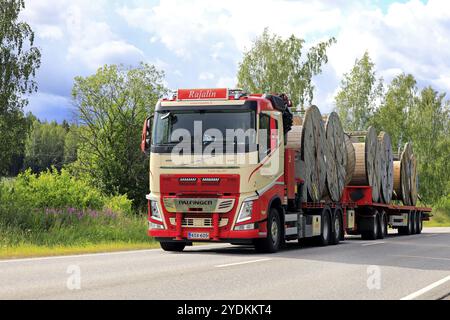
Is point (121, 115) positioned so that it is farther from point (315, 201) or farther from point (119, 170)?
point (315, 201)

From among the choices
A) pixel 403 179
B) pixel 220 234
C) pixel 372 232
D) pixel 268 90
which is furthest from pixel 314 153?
pixel 268 90

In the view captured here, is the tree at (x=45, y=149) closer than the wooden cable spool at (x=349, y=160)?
No

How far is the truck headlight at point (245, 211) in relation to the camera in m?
16.0

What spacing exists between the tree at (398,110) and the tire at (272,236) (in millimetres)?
48284

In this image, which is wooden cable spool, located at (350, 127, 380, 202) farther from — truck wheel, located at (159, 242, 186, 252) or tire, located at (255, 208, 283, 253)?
truck wheel, located at (159, 242, 186, 252)

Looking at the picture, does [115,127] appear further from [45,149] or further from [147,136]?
[45,149]

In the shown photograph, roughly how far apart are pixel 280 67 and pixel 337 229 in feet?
Answer: 115

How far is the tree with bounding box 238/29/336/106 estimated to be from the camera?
183ft

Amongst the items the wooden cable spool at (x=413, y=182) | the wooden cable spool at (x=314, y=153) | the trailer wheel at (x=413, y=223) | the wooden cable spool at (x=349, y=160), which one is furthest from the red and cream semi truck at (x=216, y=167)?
the wooden cable spool at (x=413, y=182)

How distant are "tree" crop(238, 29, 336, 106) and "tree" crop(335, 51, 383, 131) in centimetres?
827

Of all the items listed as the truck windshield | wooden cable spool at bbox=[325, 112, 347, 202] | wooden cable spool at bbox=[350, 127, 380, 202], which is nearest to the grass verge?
the truck windshield

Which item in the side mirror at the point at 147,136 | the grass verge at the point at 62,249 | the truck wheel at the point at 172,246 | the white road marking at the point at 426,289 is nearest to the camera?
the white road marking at the point at 426,289

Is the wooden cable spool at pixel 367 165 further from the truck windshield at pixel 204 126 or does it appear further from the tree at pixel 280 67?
the tree at pixel 280 67

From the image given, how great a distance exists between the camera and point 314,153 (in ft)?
67.2
